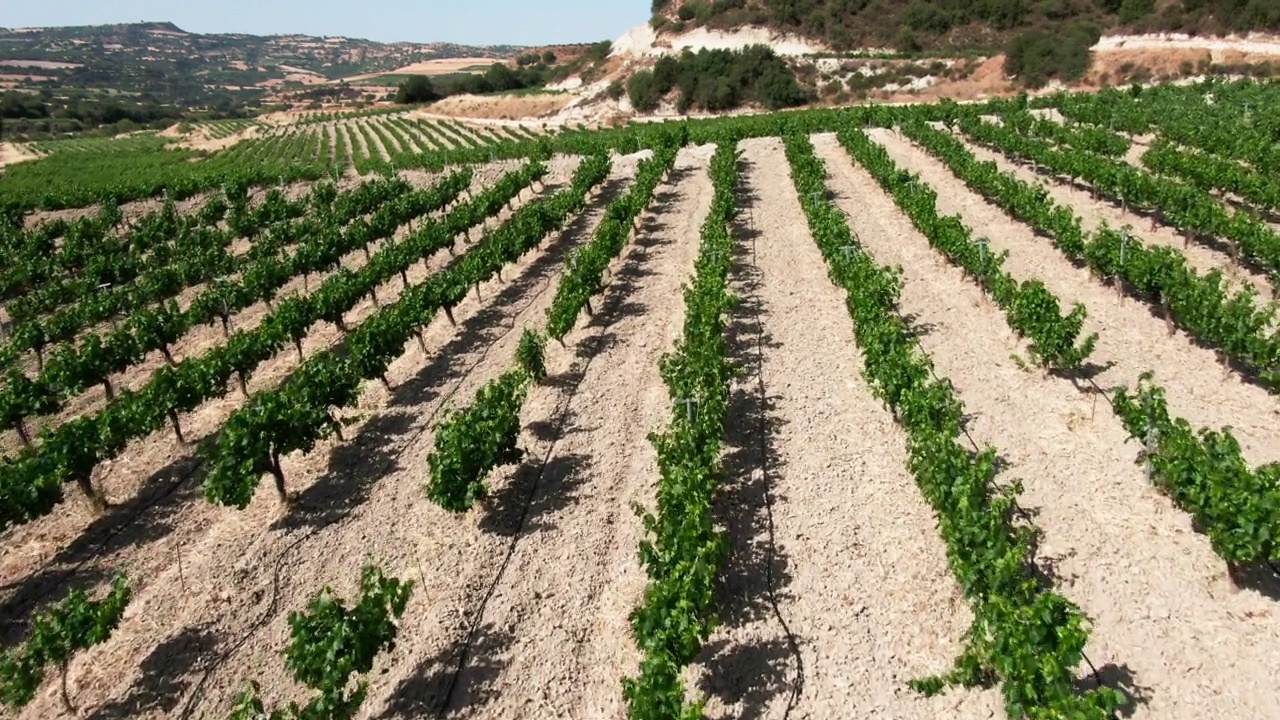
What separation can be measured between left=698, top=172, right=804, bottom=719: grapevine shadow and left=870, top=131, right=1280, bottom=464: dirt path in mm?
6749

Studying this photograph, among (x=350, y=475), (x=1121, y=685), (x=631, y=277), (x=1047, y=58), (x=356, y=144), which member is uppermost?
(x=1047, y=58)

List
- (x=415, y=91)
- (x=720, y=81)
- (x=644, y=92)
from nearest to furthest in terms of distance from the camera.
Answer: (x=720, y=81)
(x=644, y=92)
(x=415, y=91)

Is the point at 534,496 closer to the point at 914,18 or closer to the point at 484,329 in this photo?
the point at 484,329

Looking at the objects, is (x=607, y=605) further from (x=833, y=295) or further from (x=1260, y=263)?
(x=1260, y=263)

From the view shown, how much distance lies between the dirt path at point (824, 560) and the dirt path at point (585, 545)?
4.49 feet

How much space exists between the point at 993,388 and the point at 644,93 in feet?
250

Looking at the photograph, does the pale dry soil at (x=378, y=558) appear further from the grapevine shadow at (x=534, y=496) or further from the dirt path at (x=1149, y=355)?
the dirt path at (x=1149, y=355)

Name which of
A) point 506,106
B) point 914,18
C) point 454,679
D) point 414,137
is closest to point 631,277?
point 454,679

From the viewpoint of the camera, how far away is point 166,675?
31.8 ft

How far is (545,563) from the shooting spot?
11047mm

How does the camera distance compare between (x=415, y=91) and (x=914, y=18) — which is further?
(x=415, y=91)

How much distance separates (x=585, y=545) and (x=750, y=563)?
2.41 meters

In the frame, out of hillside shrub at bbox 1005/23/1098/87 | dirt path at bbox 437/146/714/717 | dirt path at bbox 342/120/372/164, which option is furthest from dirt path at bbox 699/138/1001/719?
hillside shrub at bbox 1005/23/1098/87

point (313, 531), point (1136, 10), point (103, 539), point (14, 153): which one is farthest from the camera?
point (14, 153)
